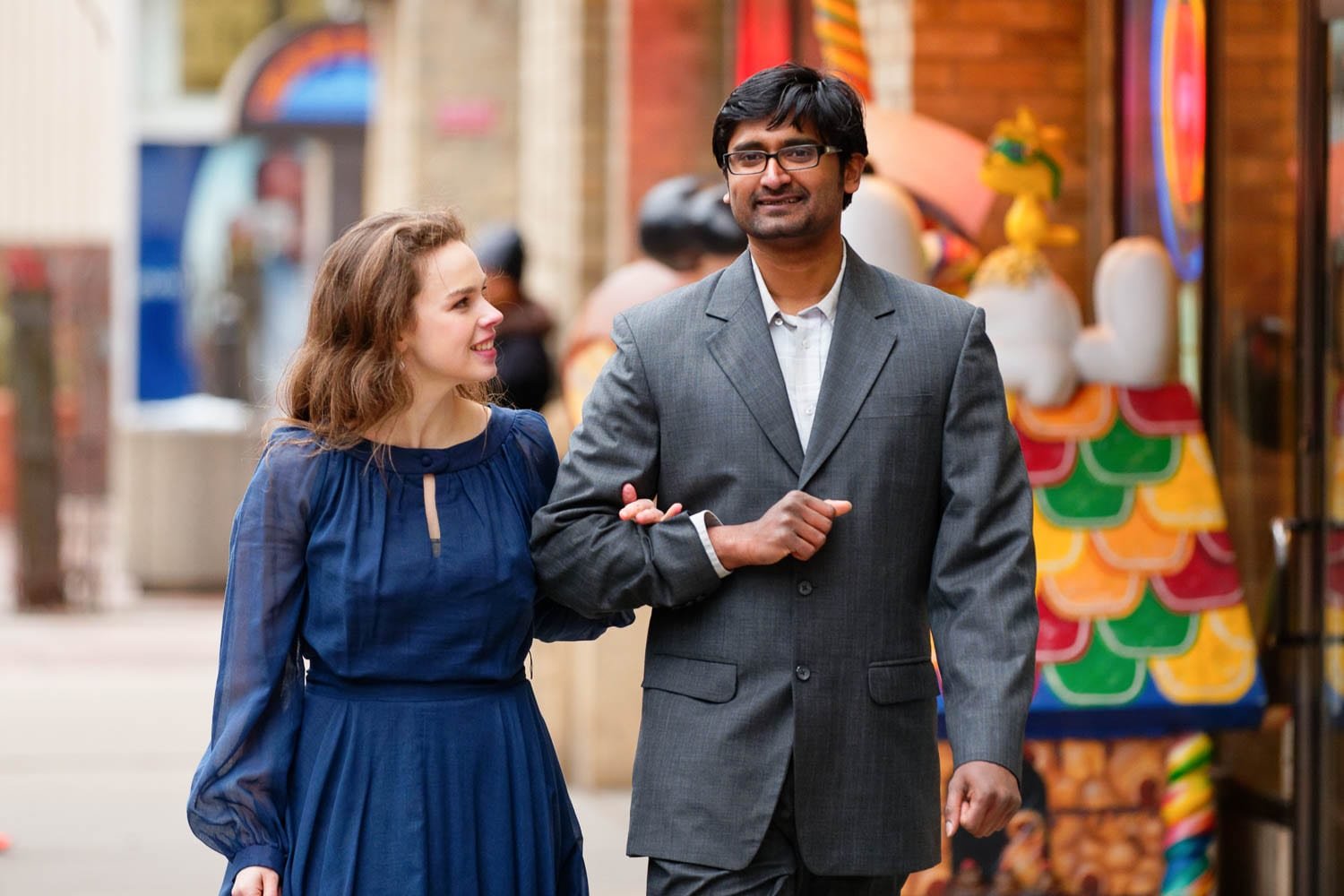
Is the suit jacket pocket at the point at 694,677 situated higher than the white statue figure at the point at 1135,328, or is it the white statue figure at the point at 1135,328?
the white statue figure at the point at 1135,328

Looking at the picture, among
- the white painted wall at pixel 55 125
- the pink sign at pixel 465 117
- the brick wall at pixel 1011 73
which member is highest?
the white painted wall at pixel 55 125

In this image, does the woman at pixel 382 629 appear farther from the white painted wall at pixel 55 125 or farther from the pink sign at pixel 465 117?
the white painted wall at pixel 55 125

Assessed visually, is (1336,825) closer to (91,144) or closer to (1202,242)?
(1202,242)

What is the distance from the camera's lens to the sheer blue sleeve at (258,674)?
3.18 metres

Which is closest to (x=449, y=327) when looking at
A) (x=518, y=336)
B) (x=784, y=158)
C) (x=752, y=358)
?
(x=752, y=358)

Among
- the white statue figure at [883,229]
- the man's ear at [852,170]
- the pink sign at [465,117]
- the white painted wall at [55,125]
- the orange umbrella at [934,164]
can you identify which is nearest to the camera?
the man's ear at [852,170]

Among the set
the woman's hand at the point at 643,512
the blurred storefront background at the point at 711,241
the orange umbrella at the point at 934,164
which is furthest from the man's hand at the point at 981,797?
the orange umbrella at the point at 934,164

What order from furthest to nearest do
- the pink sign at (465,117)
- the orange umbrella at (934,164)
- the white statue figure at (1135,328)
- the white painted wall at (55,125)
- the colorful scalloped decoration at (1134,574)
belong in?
the white painted wall at (55,125)
the pink sign at (465,117)
the orange umbrella at (934,164)
the white statue figure at (1135,328)
the colorful scalloped decoration at (1134,574)

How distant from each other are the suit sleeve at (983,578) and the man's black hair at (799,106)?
395 mm

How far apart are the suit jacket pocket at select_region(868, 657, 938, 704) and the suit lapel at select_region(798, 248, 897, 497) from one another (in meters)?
0.32

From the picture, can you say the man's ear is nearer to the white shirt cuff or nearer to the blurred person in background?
the white shirt cuff

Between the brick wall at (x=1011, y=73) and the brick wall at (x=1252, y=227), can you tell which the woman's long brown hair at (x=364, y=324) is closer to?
the brick wall at (x=1252, y=227)

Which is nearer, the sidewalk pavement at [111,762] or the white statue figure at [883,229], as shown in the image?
the white statue figure at [883,229]

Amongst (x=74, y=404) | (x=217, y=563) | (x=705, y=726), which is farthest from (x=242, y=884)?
(x=74, y=404)
